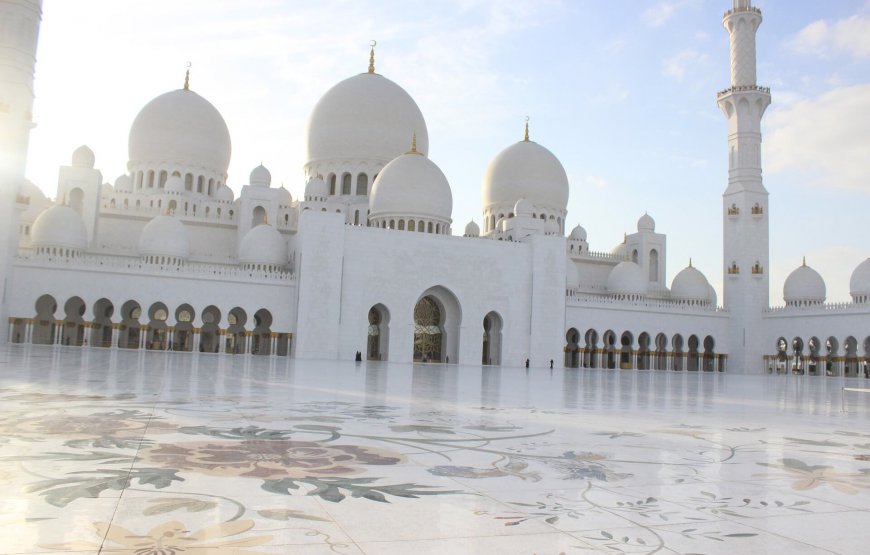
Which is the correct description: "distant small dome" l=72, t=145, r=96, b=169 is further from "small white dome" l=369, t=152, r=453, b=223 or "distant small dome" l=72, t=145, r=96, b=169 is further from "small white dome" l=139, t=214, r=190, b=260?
"small white dome" l=369, t=152, r=453, b=223

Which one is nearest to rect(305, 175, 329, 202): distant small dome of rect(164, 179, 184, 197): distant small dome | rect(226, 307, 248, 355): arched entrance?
rect(164, 179, 184, 197): distant small dome

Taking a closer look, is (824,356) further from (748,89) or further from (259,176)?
(259,176)

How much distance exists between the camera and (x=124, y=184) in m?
29.1

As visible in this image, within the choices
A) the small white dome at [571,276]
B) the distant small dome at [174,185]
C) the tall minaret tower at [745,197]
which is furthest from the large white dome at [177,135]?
the tall minaret tower at [745,197]

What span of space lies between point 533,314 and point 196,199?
553 inches

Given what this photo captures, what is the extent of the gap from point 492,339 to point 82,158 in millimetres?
16778

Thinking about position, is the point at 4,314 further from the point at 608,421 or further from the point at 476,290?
the point at 608,421

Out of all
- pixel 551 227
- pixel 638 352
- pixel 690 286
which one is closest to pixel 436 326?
pixel 551 227

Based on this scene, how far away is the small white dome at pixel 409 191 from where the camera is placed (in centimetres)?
2616

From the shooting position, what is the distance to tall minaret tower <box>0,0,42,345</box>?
1961cm

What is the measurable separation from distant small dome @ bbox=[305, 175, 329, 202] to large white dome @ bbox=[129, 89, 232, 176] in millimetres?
4623

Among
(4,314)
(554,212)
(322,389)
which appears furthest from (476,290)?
(322,389)

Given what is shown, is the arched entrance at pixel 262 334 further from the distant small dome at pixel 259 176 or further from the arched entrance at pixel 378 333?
the distant small dome at pixel 259 176

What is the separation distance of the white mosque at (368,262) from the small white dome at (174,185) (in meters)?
0.11
